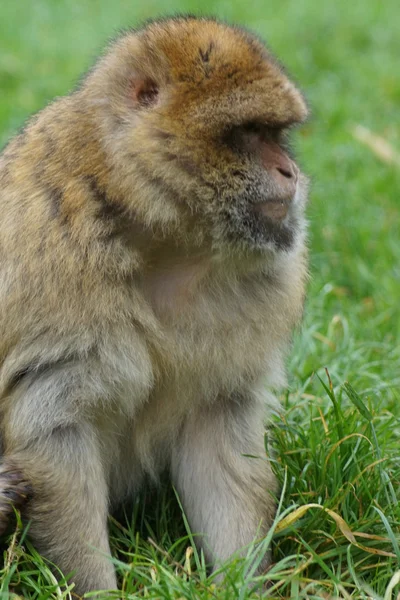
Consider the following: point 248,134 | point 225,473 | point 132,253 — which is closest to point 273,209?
point 248,134

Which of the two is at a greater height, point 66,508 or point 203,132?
point 203,132

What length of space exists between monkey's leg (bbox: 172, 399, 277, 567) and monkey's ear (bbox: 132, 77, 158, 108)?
118cm

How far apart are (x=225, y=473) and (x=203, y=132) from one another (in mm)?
1336

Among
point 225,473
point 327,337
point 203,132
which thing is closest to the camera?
point 203,132

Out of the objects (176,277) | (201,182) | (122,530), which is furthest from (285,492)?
(201,182)

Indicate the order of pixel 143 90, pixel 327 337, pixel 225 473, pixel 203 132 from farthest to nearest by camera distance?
pixel 327 337 → pixel 225 473 → pixel 143 90 → pixel 203 132

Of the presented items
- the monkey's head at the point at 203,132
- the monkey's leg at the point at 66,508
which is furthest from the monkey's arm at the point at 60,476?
the monkey's head at the point at 203,132

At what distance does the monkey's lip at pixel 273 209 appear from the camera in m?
3.31

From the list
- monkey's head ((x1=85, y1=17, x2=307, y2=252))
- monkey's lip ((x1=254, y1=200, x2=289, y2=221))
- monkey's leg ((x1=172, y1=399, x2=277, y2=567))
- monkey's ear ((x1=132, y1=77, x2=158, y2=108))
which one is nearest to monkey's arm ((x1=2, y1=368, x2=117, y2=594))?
monkey's leg ((x1=172, y1=399, x2=277, y2=567))

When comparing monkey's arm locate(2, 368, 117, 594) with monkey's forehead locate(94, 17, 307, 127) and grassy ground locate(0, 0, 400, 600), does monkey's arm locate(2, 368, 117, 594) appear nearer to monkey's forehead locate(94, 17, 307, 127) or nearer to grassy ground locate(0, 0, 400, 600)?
grassy ground locate(0, 0, 400, 600)

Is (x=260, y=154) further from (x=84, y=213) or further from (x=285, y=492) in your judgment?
(x=285, y=492)

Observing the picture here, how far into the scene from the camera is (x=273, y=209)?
3.33 metres

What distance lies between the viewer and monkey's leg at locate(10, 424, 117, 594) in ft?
10.9

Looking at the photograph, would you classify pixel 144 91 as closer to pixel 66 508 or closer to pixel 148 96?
pixel 148 96
